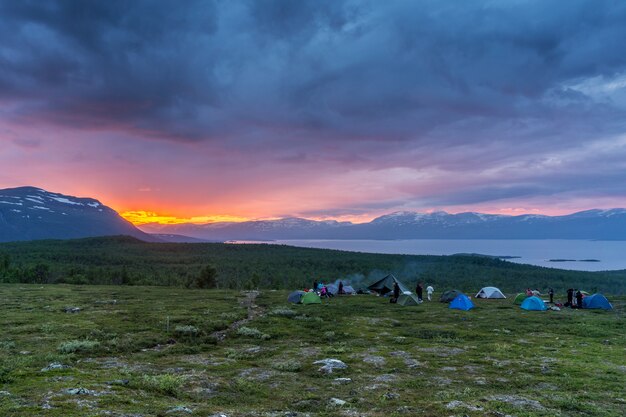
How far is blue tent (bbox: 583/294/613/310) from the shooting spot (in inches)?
1676

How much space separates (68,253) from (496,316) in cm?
17263

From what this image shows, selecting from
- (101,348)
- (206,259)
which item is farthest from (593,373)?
(206,259)

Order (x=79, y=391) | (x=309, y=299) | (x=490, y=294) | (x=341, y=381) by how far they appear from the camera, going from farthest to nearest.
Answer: (x=490, y=294)
(x=309, y=299)
(x=341, y=381)
(x=79, y=391)

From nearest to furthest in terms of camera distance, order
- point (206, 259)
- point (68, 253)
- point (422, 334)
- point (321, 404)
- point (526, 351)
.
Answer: point (321, 404), point (526, 351), point (422, 334), point (68, 253), point (206, 259)

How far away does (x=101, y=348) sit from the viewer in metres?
20.9

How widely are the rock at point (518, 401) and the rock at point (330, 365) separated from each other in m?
6.62

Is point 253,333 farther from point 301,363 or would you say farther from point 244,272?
point 244,272

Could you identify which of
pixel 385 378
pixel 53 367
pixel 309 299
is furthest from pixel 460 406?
pixel 309 299

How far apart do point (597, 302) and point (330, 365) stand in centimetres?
3983

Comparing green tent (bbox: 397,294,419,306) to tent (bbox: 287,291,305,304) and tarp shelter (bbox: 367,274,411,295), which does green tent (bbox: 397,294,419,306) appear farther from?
tent (bbox: 287,291,305,304)

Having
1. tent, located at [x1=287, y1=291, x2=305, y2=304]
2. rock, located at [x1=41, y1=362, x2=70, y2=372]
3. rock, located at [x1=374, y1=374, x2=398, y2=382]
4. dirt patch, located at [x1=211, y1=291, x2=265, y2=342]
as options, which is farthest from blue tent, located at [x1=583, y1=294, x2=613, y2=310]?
rock, located at [x1=41, y1=362, x2=70, y2=372]

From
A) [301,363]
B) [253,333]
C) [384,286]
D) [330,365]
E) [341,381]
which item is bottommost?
[253,333]

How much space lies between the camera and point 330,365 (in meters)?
18.0

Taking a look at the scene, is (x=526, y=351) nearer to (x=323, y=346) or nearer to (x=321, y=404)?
(x=323, y=346)
